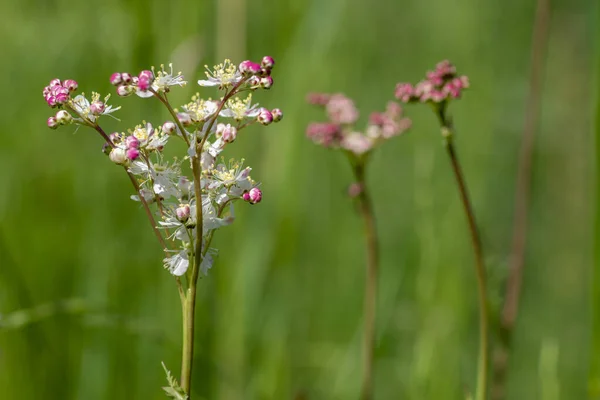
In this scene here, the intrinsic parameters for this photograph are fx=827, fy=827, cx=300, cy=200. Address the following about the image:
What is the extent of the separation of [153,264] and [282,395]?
0.85 metres

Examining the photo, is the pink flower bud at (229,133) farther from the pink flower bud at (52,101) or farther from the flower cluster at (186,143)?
the pink flower bud at (52,101)

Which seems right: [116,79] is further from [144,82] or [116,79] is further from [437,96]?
[437,96]

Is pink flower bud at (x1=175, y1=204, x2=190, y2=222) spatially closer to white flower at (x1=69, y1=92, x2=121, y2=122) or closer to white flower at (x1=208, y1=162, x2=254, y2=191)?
white flower at (x1=208, y1=162, x2=254, y2=191)

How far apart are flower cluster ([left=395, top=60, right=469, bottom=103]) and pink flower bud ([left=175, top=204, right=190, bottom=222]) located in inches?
26.7

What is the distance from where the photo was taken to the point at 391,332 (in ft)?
12.9

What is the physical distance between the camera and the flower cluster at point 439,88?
1.82 meters

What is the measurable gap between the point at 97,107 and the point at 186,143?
16 centimetres

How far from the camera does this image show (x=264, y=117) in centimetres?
144

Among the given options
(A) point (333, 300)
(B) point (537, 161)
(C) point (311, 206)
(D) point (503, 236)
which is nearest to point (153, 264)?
(A) point (333, 300)

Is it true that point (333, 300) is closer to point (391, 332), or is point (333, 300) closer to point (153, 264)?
point (391, 332)

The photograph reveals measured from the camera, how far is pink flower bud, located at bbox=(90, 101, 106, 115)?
1416 millimetres

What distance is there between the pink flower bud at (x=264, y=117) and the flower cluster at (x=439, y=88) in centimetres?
51

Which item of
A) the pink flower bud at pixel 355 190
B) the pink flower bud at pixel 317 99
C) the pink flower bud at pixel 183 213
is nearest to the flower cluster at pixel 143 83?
the pink flower bud at pixel 183 213

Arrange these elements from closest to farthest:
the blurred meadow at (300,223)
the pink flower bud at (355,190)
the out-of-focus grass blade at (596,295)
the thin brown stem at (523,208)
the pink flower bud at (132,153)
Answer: the pink flower bud at (132,153) → the out-of-focus grass blade at (596,295) → the pink flower bud at (355,190) → the thin brown stem at (523,208) → the blurred meadow at (300,223)
